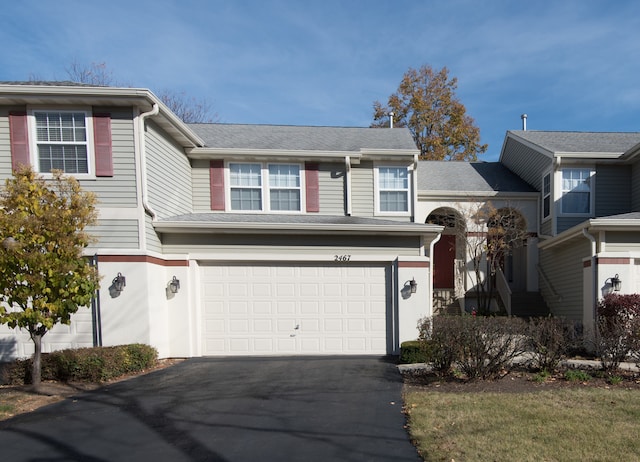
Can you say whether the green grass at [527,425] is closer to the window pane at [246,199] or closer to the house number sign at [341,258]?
the house number sign at [341,258]

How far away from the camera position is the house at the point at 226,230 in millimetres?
8328

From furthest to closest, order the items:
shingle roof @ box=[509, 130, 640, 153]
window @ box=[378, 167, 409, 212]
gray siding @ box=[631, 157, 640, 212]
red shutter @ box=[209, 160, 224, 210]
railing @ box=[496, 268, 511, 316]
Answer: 1. shingle roof @ box=[509, 130, 640, 153]
2. railing @ box=[496, 268, 511, 316]
3. gray siding @ box=[631, 157, 640, 212]
4. window @ box=[378, 167, 409, 212]
5. red shutter @ box=[209, 160, 224, 210]

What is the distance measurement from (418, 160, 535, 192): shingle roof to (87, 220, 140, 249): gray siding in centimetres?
944

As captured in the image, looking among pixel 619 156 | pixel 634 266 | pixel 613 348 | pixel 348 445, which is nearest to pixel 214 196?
pixel 348 445

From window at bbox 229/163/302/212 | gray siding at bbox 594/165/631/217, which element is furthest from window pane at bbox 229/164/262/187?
gray siding at bbox 594/165/631/217

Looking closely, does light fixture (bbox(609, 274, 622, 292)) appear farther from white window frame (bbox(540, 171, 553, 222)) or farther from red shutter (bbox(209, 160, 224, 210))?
red shutter (bbox(209, 160, 224, 210))

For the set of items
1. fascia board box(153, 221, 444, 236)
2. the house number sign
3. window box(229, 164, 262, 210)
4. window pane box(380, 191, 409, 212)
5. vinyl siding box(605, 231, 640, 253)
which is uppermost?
window box(229, 164, 262, 210)

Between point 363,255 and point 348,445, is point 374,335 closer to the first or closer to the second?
point 363,255

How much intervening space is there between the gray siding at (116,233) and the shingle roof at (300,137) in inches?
156

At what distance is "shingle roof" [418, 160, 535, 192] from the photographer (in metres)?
14.2

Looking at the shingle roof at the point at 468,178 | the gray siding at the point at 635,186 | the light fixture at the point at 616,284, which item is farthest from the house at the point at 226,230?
the gray siding at the point at 635,186

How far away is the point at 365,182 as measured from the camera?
11.7 m

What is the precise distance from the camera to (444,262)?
15.0m

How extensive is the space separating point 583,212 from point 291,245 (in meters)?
9.38
